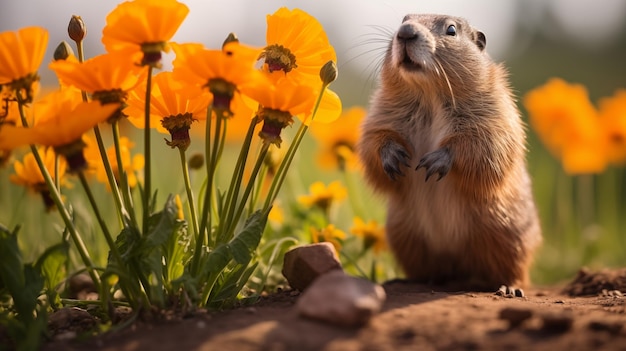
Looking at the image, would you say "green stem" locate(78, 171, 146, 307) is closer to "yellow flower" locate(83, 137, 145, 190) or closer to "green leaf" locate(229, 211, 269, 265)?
"green leaf" locate(229, 211, 269, 265)

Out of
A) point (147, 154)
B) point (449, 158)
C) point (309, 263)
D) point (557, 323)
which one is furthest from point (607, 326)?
point (147, 154)

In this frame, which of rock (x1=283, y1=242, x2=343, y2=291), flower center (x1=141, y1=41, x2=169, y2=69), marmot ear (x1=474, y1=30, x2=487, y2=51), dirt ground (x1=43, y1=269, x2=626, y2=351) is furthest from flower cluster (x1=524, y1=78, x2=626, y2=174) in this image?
flower center (x1=141, y1=41, x2=169, y2=69)

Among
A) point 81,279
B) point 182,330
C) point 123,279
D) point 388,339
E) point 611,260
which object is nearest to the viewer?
point 388,339

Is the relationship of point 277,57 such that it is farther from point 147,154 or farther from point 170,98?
point 147,154

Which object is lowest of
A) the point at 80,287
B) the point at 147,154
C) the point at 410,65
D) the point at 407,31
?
the point at 80,287

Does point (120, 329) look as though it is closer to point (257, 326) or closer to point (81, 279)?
point (257, 326)

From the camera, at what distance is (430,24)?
405 cm

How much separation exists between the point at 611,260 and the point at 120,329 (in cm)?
447

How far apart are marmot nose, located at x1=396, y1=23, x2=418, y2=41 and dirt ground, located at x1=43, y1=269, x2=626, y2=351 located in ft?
4.99

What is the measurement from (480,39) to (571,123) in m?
1.73

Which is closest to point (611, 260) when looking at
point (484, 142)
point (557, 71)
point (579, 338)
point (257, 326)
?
point (484, 142)

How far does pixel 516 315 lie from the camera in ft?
7.63

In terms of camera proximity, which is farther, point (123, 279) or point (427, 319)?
point (123, 279)

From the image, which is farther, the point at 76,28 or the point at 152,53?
the point at 76,28
